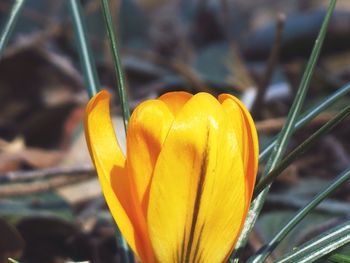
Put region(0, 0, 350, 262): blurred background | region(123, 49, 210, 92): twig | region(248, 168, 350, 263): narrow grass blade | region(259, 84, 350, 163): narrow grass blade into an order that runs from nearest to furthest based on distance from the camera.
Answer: region(248, 168, 350, 263): narrow grass blade
region(259, 84, 350, 163): narrow grass blade
region(0, 0, 350, 262): blurred background
region(123, 49, 210, 92): twig

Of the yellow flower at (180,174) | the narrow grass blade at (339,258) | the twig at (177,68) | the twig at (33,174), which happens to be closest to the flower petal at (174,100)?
the yellow flower at (180,174)

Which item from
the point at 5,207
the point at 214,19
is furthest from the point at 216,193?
the point at 214,19

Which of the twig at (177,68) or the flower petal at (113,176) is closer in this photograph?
the flower petal at (113,176)

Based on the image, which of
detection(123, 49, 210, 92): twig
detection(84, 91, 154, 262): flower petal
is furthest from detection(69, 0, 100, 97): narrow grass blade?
detection(123, 49, 210, 92): twig

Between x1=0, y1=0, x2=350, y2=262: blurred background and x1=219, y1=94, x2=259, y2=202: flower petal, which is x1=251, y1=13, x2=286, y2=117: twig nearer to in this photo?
x1=0, y1=0, x2=350, y2=262: blurred background

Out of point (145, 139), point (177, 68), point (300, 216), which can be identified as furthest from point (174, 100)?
point (177, 68)

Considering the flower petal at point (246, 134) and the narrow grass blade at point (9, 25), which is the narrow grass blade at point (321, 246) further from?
the narrow grass blade at point (9, 25)

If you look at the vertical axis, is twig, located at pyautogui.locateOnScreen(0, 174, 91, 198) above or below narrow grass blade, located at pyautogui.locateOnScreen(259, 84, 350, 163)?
above
